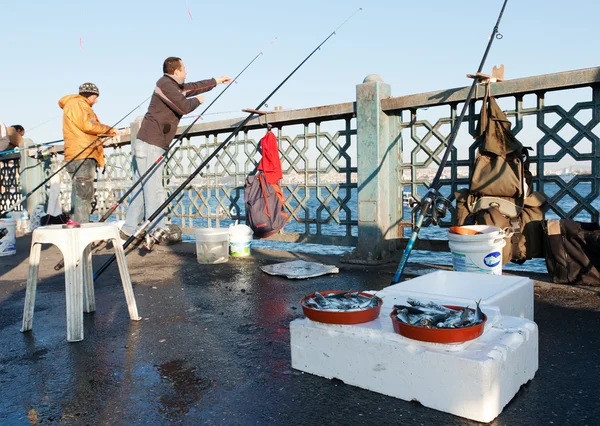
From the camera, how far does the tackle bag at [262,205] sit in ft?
20.3

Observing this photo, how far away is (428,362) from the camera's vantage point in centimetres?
208

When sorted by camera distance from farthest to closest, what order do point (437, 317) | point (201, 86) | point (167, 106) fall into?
point (201, 86) → point (167, 106) → point (437, 317)

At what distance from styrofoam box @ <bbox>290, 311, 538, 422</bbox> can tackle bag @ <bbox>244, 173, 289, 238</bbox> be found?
3.70 metres

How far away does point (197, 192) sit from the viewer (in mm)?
7707

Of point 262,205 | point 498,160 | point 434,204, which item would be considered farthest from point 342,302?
point 262,205

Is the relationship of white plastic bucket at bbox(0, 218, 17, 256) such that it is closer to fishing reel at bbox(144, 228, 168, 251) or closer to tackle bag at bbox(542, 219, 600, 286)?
fishing reel at bbox(144, 228, 168, 251)

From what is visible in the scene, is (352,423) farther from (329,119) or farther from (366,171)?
(329,119)

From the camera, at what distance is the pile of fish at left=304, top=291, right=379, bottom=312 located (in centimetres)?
240

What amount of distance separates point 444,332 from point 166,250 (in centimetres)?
562

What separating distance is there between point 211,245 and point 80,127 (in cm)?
310

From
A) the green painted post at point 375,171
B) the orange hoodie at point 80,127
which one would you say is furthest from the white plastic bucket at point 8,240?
the green painted post at point 375,171

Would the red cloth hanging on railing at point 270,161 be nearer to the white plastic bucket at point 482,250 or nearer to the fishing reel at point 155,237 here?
the fishing reel at point 155,237

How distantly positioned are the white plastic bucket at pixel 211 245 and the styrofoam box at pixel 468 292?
320cm

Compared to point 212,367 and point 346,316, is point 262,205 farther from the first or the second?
point 346,316
